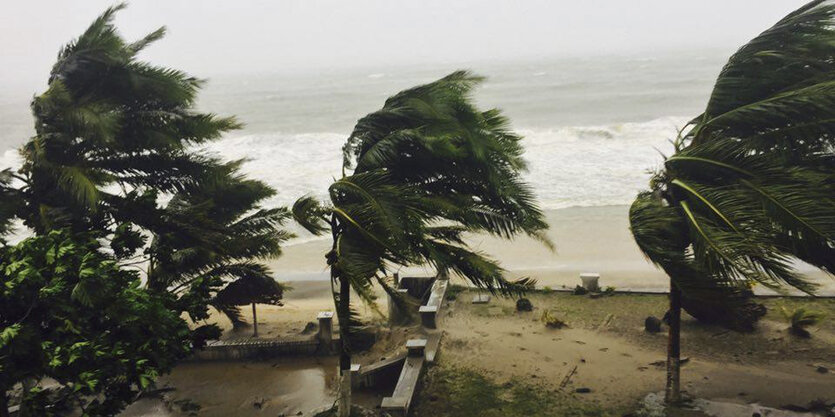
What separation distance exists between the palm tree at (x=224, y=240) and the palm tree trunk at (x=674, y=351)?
5780 millimetres

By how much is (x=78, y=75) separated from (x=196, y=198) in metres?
2.39

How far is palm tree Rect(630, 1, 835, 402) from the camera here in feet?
26.1

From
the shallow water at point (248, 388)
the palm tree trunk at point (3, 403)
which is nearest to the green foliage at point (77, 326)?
the palm tree trunk at point (3, 403)

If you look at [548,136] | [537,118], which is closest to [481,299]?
[548,136]

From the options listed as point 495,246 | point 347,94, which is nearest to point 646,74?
point 347,94

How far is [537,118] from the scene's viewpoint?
52.4 m

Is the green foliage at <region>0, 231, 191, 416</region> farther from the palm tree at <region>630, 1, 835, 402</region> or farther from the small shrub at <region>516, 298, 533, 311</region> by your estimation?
the small shrub at <region>516, 298, 533, 311</region>

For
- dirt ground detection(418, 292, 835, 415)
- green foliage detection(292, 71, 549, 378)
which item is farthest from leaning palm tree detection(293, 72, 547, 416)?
dirt ground detection(418, 292, 835, 415)

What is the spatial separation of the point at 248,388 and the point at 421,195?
15.8ft

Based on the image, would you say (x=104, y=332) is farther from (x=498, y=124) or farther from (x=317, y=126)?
(x=317, y=126)

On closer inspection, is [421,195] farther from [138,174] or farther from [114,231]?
[138,174]

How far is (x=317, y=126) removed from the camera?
51.8 metres

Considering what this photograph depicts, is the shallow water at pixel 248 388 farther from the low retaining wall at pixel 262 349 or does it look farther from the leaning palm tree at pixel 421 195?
the leaning palm tree at pixel 421 195

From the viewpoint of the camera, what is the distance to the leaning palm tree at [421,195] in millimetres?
8656
